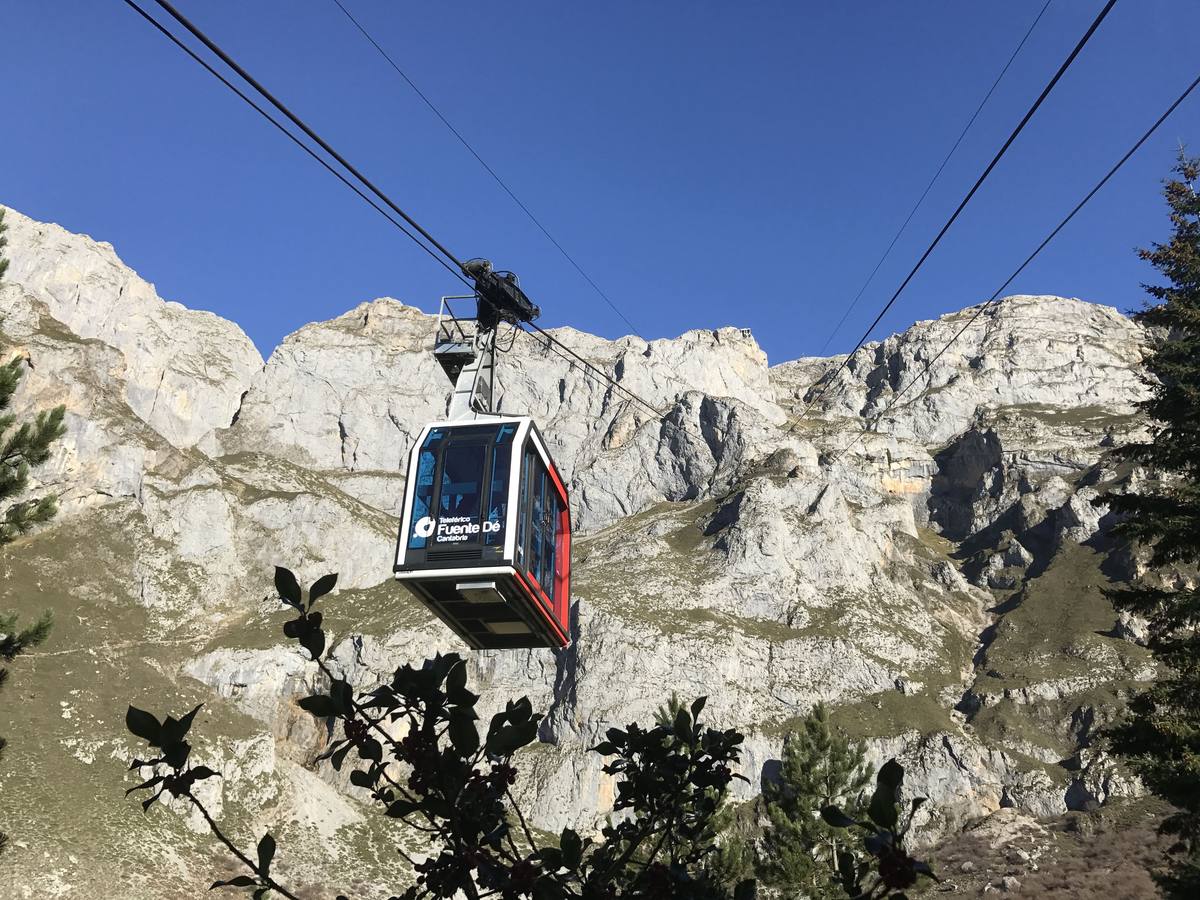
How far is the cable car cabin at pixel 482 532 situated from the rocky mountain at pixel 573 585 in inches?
1837

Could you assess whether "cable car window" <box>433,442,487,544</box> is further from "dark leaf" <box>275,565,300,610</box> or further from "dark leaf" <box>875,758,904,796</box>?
"dark leaf" <box>875,758,904,796</box>

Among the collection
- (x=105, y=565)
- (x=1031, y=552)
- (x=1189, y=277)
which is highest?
(x=1031, y=552)

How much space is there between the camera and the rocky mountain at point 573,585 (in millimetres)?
79500

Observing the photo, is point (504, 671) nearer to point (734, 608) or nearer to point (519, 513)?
point (734, 608)

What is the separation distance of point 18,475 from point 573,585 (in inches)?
4282

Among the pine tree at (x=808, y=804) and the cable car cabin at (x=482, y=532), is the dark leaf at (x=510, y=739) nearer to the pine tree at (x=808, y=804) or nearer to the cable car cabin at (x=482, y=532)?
the cable car cabin at (x=482, y=532)

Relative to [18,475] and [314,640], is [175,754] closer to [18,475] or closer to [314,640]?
[314,640]

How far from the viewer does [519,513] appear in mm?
15195

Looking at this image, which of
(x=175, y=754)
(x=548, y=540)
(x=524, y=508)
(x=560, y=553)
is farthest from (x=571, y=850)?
(x=560, y=553)

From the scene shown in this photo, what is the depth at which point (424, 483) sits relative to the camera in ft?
51.7

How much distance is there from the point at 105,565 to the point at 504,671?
55339 mm

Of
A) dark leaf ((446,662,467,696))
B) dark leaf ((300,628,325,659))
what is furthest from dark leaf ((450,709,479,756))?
dark leaf ((300,628,325,659))

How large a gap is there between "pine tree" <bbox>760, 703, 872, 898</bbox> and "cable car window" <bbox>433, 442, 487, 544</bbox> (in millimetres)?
23920

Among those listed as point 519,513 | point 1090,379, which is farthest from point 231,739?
point 1090,379
